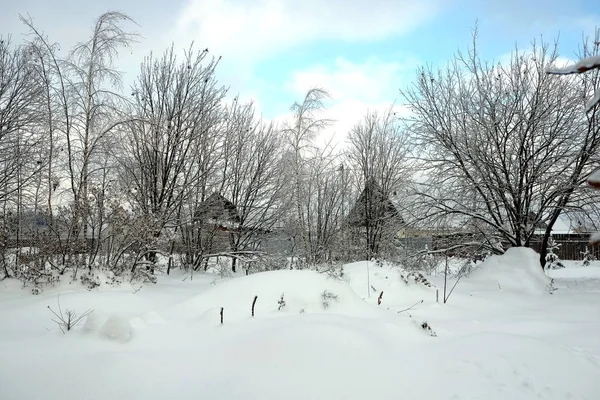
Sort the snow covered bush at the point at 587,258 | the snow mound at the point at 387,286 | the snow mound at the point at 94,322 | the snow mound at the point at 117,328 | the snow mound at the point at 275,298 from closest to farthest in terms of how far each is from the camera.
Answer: the snow mound at the point at 117,328, the snow mound at the point at 94,322, the snow mound at the point at 275,298, the snow mound at the point at 387,286, the snow covered bush at the point at 587,258

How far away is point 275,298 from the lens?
17.9ft

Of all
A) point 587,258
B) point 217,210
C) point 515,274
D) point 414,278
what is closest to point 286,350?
point 414,278

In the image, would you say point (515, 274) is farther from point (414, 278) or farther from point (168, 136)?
point (168, 136)

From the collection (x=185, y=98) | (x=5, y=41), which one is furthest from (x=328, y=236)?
(x=5, y=41)

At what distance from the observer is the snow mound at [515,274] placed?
28.3 feet

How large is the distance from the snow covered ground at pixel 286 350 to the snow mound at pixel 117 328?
0.04ft

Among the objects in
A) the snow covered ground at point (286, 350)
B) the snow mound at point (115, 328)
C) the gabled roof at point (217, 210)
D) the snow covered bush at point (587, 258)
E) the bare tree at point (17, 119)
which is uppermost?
the bare tree at point (17, 119)

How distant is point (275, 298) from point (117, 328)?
2.05m

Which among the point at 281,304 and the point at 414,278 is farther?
the point at 414,278

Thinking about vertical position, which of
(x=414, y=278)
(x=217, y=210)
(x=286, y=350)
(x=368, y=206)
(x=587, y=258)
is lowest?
(x=587, y=258)

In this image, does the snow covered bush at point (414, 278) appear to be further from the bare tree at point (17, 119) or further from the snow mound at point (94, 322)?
the bare tree at point (17, 119)

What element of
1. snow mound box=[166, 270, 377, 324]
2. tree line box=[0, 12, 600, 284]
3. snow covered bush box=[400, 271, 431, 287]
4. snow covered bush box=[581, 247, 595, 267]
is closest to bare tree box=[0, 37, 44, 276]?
tree line box=[0, 12, 600, 284]

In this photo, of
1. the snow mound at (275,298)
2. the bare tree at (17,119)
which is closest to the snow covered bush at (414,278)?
the snow mound at (275,298)

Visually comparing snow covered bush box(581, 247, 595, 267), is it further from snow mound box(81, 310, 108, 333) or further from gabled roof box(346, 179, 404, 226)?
snow mound box(81, 310, 108, 333)
